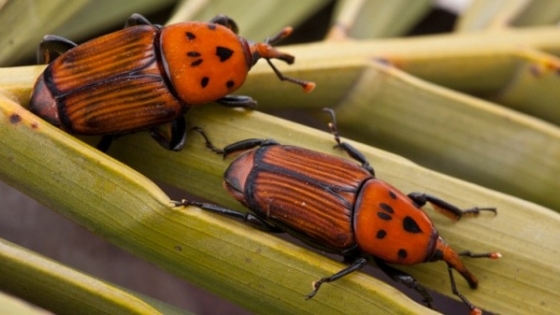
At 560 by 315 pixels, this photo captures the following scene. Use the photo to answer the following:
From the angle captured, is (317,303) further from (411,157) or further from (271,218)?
(411,157)

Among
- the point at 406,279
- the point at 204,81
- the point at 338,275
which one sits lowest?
the point at 406,279

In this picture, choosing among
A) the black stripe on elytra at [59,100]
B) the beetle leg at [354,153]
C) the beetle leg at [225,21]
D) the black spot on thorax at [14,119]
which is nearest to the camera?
the black spot on thorax at [14,119]

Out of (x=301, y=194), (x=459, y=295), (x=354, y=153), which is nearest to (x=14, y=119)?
(x=301, y=194)

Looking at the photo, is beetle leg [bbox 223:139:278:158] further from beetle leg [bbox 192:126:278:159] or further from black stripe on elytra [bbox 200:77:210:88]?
black stripe on elytra [bbox 200:77:210:88]

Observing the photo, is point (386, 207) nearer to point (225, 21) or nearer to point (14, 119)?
point (225, 21)

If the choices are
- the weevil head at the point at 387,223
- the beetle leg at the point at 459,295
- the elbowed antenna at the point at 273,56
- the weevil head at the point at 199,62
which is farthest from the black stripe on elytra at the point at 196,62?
the beetle leg at the point at 459,295

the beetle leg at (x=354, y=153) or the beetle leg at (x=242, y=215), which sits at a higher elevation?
the beetle leg at (x=354, y=153)

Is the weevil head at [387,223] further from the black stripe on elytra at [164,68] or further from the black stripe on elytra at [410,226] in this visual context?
the black stripe on elytra at [164,68]
